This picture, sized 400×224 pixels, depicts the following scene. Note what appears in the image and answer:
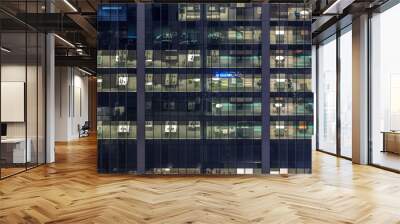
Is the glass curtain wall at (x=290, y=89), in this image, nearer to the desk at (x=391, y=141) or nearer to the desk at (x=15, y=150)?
the desk at (x=391, y=141)

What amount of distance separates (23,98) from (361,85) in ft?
28.4

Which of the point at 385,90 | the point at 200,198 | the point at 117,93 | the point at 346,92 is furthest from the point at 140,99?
the point at 346,92

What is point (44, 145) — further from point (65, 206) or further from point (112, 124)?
point (65, 206)

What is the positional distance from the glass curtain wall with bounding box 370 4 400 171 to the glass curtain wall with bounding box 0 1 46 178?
8.40m

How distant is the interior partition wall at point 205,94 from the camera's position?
319 inches

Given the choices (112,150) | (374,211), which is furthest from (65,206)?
(374,211)

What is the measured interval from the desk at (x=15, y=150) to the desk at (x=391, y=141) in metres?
8.84

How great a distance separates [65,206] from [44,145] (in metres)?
5.00

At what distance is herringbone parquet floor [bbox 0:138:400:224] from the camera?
4.77 metres

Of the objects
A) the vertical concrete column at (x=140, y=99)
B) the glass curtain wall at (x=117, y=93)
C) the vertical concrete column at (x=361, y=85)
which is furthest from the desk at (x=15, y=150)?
the vertical concrete column at (x=361, y=85)

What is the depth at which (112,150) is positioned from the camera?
8141 mm

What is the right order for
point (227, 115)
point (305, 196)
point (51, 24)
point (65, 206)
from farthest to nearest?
point (51, 24), point (227, 115), point (305, 196), point (65, 206)

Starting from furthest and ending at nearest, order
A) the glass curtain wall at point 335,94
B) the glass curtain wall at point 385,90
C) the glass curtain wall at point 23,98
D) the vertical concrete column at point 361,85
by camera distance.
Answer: the glass curtain wall at point 335,94 → the vertical concrete column at point 361,85 → the glass curtain wall at point 385,90 → the glass curtain wall at point 23,98

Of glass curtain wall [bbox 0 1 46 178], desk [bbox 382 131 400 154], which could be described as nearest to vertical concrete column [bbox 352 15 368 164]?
desk [bbox 382 131 400 154]
